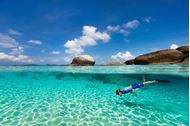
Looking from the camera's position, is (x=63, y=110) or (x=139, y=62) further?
(x=139, y=62)

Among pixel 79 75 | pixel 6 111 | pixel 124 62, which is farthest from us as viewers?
A: pixel 124 62

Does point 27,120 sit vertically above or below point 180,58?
below

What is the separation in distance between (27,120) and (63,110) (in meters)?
2.10

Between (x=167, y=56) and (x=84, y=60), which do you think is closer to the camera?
(x=167, y=56)

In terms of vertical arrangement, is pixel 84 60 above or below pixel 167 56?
below

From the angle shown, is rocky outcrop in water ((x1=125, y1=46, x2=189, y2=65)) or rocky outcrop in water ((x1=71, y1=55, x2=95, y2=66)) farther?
rocky outcrop in water ((x1=71, y1=55, x2=95, y2=66))

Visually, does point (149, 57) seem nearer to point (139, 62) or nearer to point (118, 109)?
point (139, 62)

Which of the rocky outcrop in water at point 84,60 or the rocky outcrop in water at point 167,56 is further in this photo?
the rocky outcrop in water at point 84,60

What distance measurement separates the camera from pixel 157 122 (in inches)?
301

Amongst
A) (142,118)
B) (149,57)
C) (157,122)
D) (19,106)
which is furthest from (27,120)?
(149,57)

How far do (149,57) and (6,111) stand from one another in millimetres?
56324

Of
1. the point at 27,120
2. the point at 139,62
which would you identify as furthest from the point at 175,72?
the point at 139,62

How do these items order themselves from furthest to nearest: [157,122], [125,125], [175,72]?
[175,72] → [157,122] → [125,125]

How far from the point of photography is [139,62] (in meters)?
62.9
